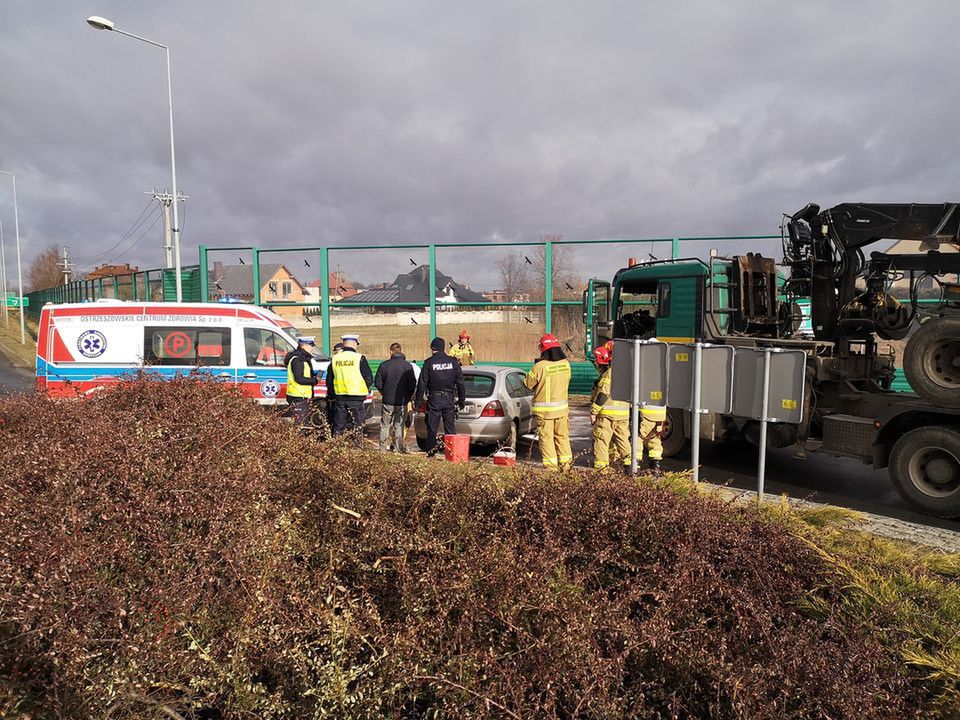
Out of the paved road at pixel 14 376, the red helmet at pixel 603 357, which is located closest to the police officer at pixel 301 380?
the red helmet at pixel 603 357

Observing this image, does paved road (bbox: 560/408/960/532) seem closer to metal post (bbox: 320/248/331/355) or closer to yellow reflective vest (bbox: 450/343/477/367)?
yellow reflective vest (bbox: 450/343/477/367)

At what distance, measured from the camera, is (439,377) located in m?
8.70

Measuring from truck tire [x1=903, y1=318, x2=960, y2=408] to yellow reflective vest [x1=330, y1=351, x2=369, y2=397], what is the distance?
256 inches

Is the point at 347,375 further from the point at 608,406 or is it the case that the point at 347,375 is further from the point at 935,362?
the point at 935,362

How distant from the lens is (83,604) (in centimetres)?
235

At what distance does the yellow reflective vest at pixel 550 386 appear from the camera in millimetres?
7391

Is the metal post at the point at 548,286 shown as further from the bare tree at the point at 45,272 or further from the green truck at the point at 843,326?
the bare tree at the point at 45,272

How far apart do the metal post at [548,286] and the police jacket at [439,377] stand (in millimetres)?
5881

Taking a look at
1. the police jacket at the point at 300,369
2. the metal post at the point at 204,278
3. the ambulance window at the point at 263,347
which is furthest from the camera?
the metal post at the point at 204,278

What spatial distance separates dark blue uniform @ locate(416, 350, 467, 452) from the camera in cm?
872

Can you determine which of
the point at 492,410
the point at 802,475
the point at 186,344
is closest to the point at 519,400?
the point at 492,410

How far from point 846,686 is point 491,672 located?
4.24ft

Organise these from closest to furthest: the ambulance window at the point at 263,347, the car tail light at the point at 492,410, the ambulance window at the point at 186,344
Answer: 1. the car tail light at the point at 492,410
2. the ambulance window at the point at 186,344
3. the ambulance window at the point at 263,347

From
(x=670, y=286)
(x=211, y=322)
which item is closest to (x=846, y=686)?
(x=670, y=286)
